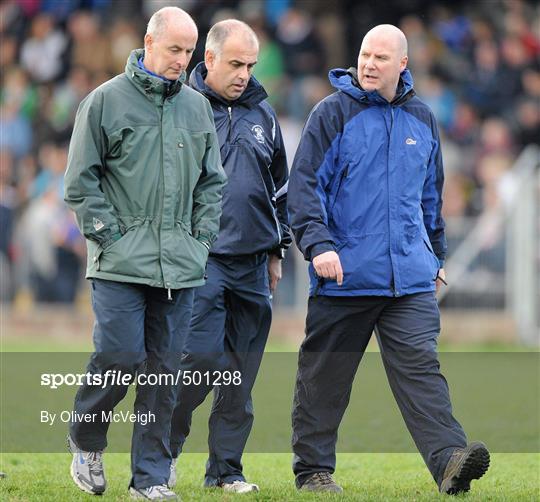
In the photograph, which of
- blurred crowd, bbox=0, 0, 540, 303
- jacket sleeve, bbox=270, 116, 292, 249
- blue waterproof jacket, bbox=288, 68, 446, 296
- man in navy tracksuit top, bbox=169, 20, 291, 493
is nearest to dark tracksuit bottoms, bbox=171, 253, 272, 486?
man in navy tracksuit top, bbox=169, 20, 291, 493

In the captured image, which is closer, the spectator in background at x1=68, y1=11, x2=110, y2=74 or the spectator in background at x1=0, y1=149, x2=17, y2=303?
the spectator in background at x1=0, y1=149, x2=17, y2=303

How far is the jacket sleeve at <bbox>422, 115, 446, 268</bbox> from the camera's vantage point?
24.1 ft

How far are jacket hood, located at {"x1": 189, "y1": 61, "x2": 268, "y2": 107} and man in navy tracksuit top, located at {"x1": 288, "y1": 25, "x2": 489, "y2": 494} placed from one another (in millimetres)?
465

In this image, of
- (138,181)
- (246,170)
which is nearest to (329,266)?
(246,170)

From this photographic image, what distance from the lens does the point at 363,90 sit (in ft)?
23.5

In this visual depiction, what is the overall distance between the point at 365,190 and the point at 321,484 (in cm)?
155

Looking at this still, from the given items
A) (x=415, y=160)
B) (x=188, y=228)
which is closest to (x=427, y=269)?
(x=415, y=160)

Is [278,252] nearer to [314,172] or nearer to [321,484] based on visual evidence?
[314,172]

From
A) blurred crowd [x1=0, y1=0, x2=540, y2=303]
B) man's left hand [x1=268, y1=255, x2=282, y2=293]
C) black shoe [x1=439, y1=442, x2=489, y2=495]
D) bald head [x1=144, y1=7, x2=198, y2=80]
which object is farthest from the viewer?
blurred crowd [x1=0, y1=0, x2=540, y2=303]

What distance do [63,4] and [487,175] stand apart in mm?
7964

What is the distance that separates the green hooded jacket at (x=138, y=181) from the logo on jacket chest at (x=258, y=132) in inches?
32.7

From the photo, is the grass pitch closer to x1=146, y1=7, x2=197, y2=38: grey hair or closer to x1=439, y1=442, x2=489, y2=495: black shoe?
x1=439, y1=442, x2=489, y2=495: black shoe

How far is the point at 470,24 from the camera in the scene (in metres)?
21.8

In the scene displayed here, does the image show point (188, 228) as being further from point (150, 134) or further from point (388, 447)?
point (388, 447)
